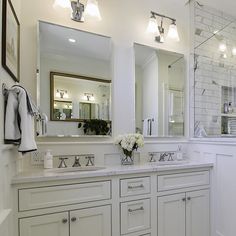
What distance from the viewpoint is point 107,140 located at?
2.24 meters

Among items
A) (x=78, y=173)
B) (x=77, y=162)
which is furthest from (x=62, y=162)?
(x=78, y=173)

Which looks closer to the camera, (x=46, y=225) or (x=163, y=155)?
(x=46, y=225)

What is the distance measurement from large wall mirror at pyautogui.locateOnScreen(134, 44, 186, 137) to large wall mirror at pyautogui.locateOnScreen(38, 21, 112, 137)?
0.38 metres

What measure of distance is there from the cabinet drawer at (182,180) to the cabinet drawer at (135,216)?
0.23 meters

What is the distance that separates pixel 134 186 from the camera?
1.87 meters

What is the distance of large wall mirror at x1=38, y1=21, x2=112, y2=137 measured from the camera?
2.01 metres

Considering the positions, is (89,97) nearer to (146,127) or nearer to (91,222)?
(146,127)

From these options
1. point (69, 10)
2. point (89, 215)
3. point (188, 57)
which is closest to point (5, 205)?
point (89, 215)

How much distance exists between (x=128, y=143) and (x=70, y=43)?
1.20 meters

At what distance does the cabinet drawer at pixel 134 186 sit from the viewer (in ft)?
5.98

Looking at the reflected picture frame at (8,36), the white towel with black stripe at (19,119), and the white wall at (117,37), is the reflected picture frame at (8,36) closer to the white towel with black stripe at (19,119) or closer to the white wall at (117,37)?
the white towel with black stripe at (19,119)

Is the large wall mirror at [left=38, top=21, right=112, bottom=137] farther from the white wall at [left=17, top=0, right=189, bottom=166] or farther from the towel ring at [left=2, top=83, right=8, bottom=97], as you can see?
the towel ring at [left=2, top=83, right=8, bottom=97]

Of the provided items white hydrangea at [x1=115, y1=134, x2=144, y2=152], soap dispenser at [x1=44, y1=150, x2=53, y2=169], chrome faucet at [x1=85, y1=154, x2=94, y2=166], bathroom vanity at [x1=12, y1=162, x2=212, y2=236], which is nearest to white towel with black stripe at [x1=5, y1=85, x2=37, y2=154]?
bathroom vanity at [x1=12, y1=162, x2=212, y2=236]

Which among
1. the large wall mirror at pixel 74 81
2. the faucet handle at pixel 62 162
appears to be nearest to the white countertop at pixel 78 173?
the faucet handle at pixel 62 162
